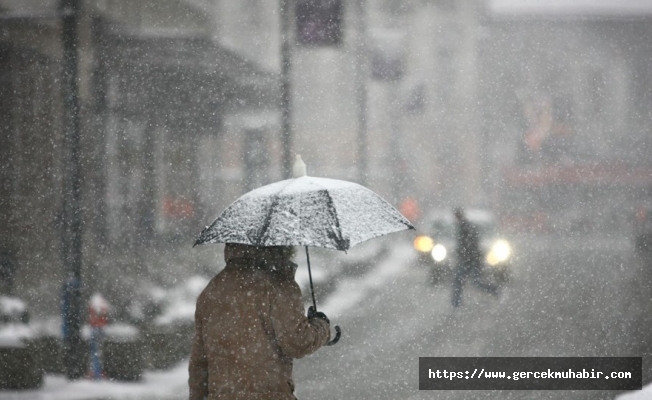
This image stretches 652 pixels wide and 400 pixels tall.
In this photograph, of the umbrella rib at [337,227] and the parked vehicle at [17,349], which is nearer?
the umbrella rib at [337,227]

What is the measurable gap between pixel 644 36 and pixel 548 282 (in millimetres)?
4133

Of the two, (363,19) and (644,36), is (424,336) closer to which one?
(363,19)

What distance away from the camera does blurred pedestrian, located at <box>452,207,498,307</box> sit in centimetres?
809

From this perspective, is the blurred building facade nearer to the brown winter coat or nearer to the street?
the street

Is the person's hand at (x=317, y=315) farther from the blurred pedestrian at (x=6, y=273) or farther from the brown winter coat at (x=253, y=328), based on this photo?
the blurred pedestrian at (x=6, y=273)

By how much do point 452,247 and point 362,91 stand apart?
2.94m

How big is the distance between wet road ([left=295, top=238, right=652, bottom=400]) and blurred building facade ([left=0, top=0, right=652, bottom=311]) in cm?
90

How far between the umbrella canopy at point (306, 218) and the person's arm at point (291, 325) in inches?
9.1

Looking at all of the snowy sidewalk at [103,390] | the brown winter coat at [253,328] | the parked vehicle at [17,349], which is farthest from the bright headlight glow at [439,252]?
the brown winter coat at [253,328]

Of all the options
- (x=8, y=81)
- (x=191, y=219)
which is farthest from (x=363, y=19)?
(x=8, y=81)

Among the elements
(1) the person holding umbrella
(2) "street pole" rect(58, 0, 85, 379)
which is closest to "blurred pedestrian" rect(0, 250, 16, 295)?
(2) "street pole" rect(58, 0, 85, 379)

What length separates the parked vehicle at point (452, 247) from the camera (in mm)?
8277

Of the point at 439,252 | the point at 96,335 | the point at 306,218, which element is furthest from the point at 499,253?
the point at 306,218

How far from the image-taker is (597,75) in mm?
9797
